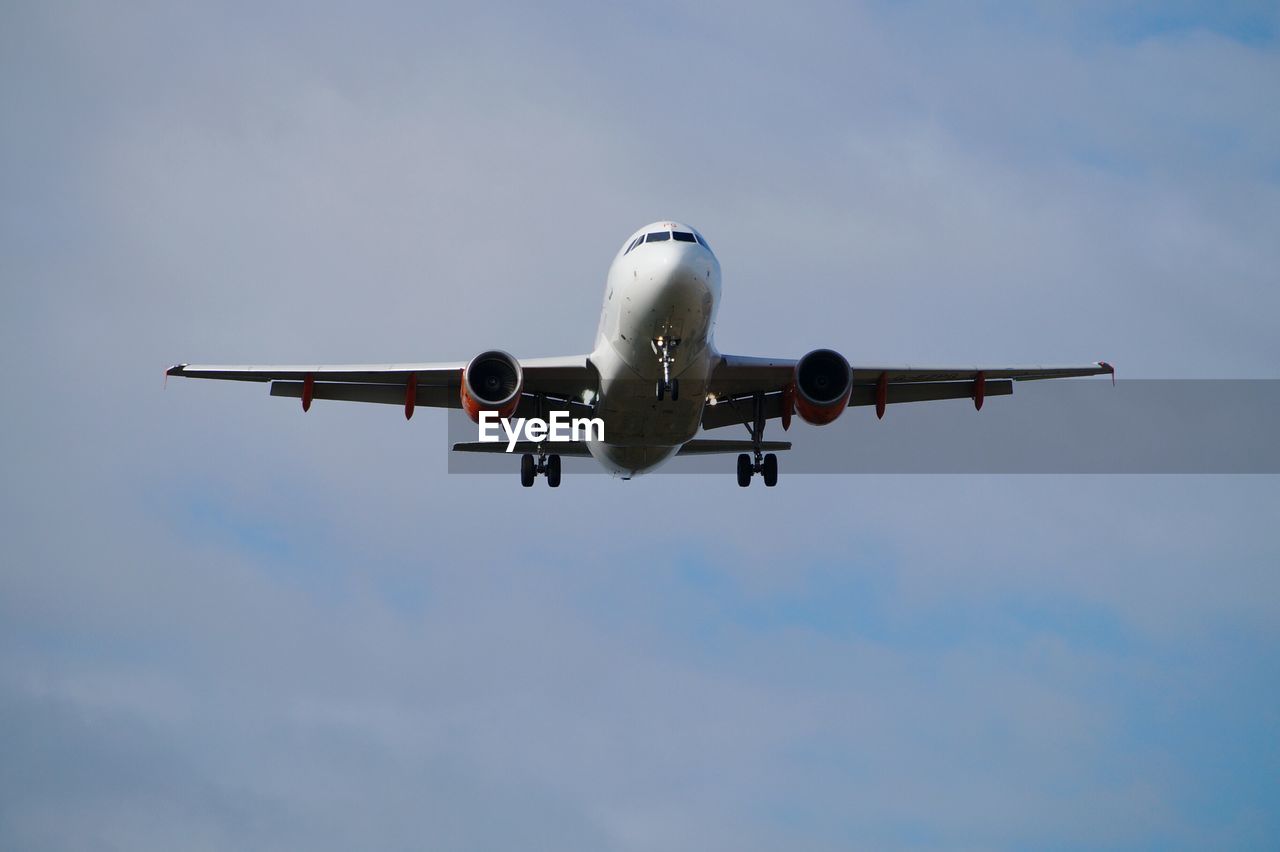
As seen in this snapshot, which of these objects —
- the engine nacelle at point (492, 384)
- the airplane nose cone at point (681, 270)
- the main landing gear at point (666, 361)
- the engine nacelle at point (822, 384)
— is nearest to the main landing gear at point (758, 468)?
the engine nacelle at point (822, 384)

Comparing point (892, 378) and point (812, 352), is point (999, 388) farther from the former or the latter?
point (812, 352)

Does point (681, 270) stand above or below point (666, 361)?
above

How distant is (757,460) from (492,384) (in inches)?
303

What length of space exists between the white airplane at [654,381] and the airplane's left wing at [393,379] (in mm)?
35

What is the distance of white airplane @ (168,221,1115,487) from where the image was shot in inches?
1029

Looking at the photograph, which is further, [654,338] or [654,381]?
[654,381]

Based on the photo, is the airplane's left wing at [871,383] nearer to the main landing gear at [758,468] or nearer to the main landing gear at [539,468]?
the main landing gear at [758,468]

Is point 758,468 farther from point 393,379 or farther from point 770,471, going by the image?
point 393,379

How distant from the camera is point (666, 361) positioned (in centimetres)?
2692

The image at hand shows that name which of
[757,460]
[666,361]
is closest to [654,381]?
[666,361]

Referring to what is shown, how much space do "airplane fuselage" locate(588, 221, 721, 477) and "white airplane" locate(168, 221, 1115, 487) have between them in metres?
0.03

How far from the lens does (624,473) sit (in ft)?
111

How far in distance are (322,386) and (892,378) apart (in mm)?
13724

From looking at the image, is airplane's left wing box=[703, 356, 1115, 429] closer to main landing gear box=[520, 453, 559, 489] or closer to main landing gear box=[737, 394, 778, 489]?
main landing gear box=[737, 394, 778, 489]
